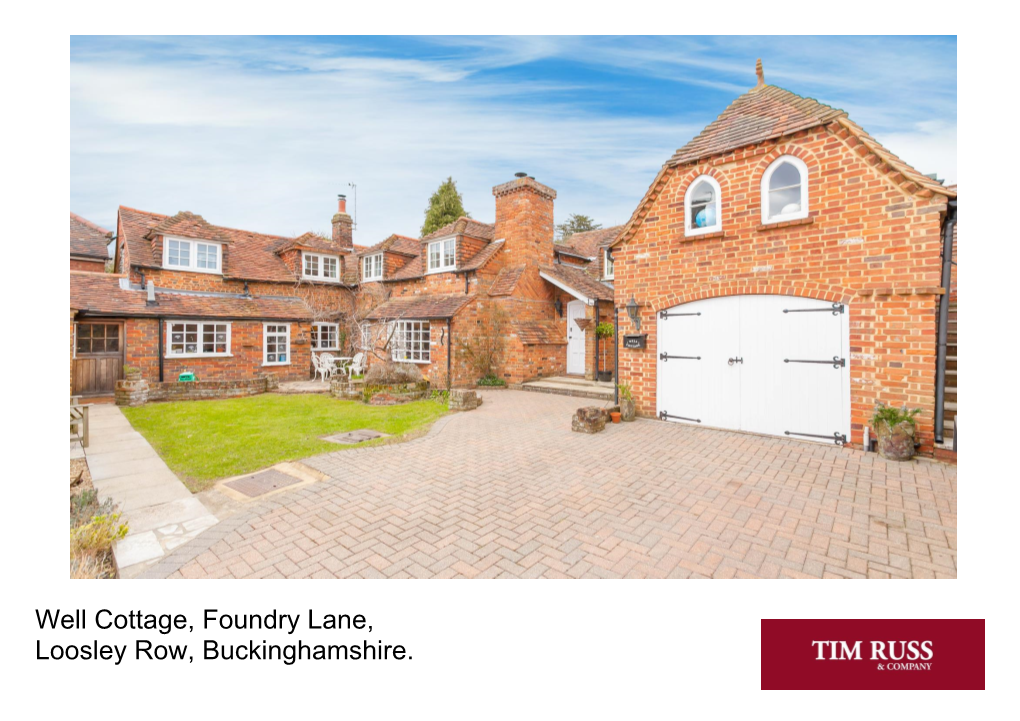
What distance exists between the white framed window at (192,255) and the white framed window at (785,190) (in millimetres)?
17652

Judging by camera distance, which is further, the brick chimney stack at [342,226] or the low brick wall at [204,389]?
the brick chimney stack at [342,226]

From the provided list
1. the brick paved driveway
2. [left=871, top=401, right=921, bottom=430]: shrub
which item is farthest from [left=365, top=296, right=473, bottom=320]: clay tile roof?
[left=871, top=401, right=921, bottom=430]: shrub

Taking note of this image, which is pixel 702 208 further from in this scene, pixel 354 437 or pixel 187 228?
pixel 187 228

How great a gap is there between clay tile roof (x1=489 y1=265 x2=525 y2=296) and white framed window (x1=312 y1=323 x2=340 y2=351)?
24.8 ft

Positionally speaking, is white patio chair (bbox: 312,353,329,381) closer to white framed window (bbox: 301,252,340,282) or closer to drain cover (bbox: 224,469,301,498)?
white framed window (bbox: 301,252,340,282)

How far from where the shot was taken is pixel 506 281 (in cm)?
1555

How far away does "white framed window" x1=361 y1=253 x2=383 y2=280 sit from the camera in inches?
741

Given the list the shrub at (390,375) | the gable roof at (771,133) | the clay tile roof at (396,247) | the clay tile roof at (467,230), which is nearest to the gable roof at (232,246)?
the clay tile roof at (396,247)

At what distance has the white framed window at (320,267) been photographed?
1873cm

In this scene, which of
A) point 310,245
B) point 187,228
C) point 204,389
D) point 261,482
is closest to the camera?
point 261,482

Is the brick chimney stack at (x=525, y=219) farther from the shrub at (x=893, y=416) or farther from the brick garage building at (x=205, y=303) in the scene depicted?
the shrub at (x=893, y=416)

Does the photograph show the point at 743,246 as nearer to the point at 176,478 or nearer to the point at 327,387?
the point at 176,478

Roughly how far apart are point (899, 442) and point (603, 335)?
9.14 metres

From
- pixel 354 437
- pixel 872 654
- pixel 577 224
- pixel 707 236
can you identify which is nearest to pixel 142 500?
pixel 354 437
